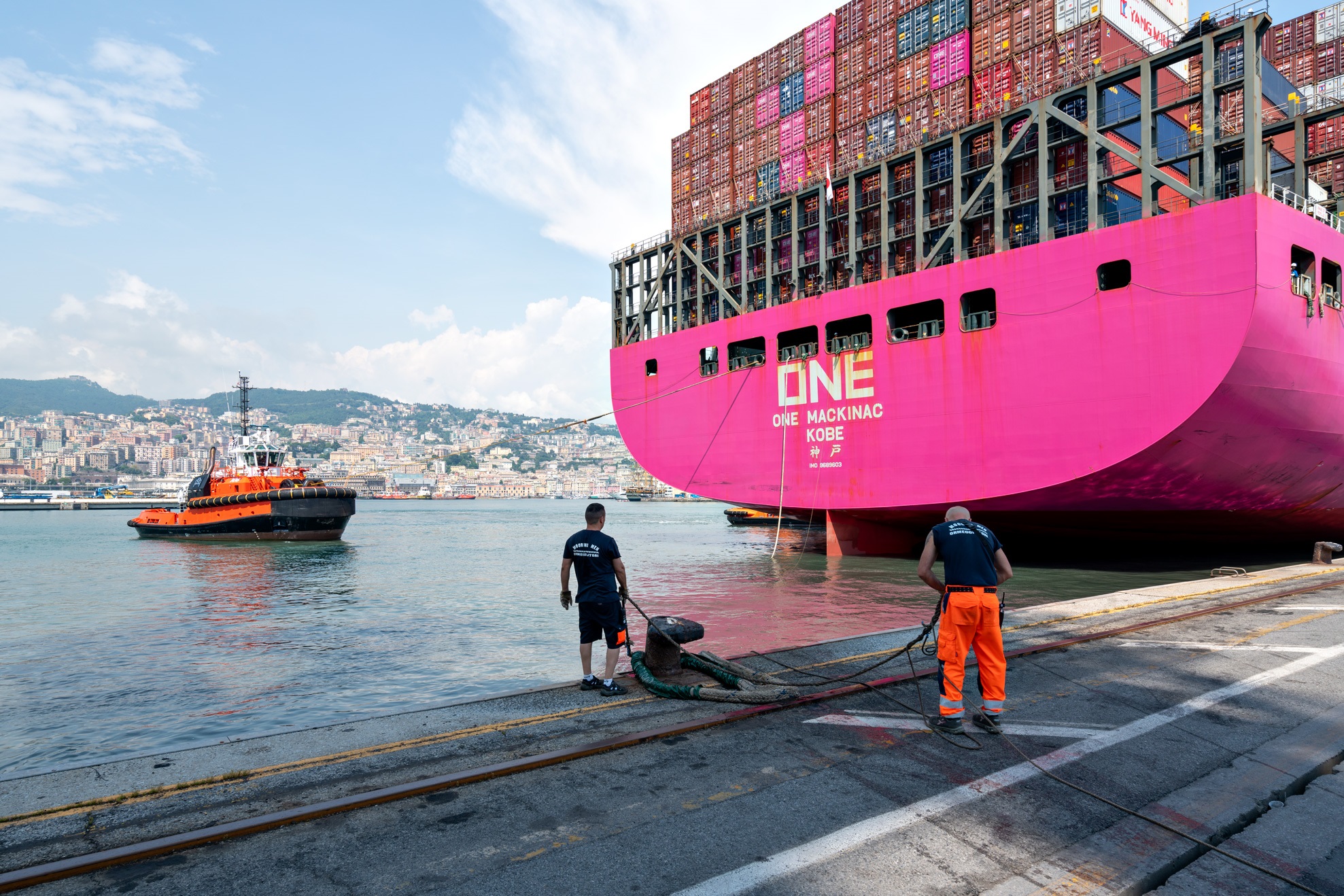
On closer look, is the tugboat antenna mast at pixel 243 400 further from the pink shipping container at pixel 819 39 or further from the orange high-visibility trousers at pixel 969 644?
the orange high-visibility trousers at pixel 969 644

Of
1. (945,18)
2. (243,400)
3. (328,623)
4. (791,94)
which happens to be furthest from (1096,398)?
(243,400)

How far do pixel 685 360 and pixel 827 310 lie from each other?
20.9 ft

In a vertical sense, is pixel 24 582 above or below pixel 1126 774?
below

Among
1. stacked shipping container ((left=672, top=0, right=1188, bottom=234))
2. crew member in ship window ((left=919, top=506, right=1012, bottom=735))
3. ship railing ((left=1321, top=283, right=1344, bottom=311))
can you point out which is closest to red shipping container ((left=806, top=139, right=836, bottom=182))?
stacked shipping container ((left=672, top=0, right=1188, bottom=234))

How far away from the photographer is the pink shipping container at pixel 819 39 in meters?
25.3

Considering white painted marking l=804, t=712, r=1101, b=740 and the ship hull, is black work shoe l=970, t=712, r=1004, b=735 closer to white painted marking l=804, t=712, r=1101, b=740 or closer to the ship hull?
white painted marking l=804, t=712, r=1101, b=740

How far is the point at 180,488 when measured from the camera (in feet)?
414

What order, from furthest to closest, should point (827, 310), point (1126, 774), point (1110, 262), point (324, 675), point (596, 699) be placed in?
point (827, 310) < point (1110, 262) < point (324, 675) < point (596, 699) < point (1126, 774)

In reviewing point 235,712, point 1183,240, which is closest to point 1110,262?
point 1183,240

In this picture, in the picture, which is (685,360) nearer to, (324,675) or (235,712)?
(324,675)

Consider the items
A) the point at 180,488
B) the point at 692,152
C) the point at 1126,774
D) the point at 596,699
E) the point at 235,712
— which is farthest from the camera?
the point at 180,488

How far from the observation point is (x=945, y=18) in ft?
71.3

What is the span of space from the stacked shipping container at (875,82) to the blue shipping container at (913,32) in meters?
0.04

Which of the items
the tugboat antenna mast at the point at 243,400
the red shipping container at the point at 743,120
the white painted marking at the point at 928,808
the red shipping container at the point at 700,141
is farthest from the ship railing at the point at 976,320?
the tugboat antenna mast at the point at 243,400
